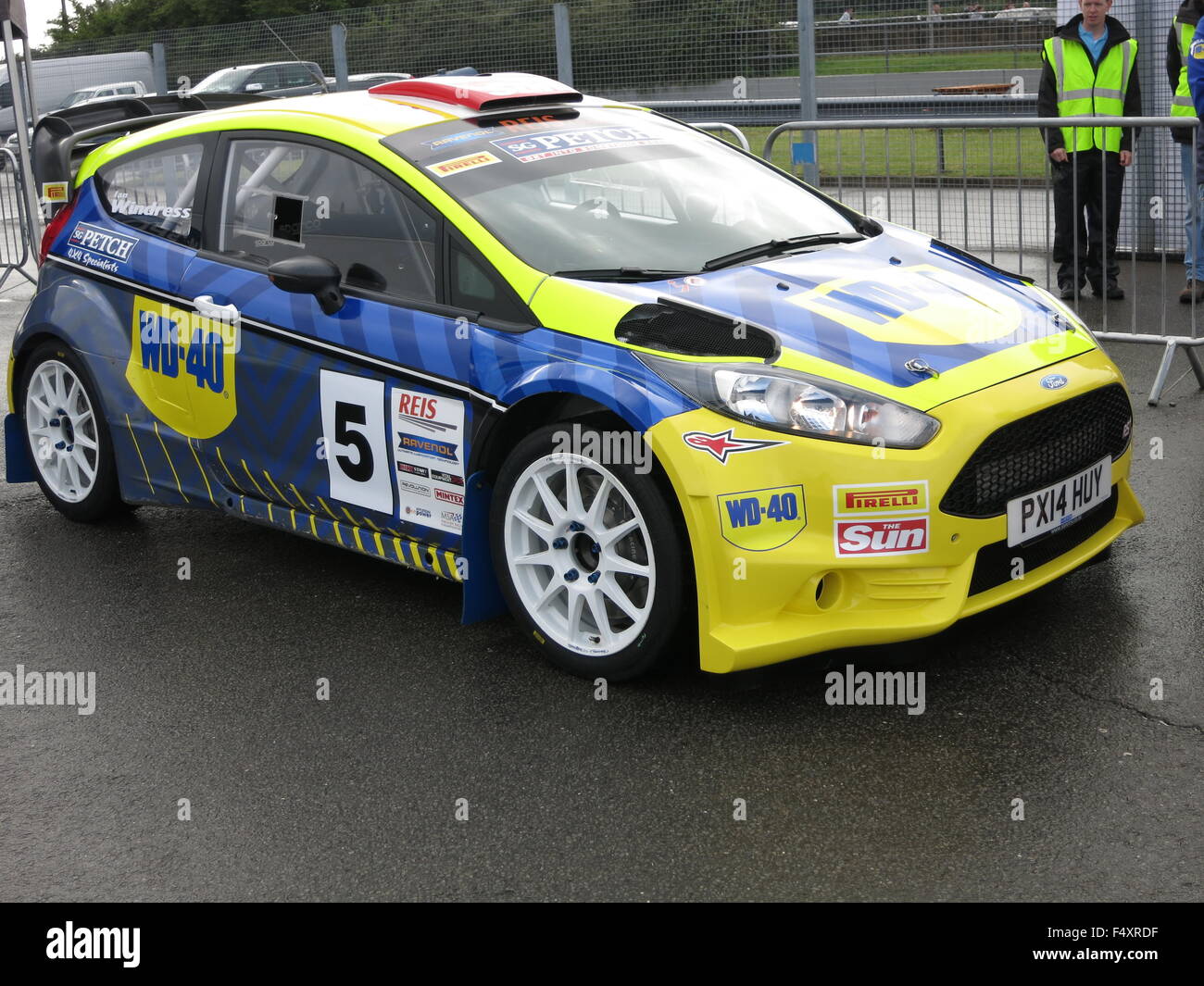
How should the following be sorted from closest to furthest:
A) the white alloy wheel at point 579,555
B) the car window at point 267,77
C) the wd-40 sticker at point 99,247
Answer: the white alloy wheel at point 579,555
the wd-40 sticker at point 99,247
the car window at point 267,77

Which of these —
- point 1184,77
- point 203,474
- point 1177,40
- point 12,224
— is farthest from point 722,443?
point 12,224

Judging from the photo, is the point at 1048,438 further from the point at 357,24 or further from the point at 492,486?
the point at 357,24

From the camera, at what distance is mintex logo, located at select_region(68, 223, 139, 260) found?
569 centimetres

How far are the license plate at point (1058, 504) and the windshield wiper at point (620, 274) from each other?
49.9 inches

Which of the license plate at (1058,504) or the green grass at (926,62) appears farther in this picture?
the green grass at (926,62)

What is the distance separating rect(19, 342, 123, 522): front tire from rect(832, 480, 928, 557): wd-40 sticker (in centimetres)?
323

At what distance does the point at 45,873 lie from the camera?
3619 millimetres

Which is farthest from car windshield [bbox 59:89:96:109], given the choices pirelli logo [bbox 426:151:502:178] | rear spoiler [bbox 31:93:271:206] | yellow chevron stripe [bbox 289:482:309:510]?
pirelli logo [bbox 426:151:502:178]

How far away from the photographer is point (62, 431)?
6.13m

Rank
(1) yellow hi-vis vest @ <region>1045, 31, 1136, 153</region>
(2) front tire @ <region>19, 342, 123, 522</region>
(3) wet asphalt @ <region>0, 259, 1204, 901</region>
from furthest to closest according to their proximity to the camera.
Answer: (1) yellow hi-vis vest @ <region>1045, 31, 1136, 153</region>
(2) front tire @ <region>19, 342, 123, 522</region>
(3) wet asphalt @ <region>0, 259, 1204, 901</region>

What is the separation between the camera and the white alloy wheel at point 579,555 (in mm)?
4223

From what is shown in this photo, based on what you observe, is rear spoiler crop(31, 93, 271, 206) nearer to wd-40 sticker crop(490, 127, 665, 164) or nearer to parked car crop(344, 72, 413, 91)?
wd-40 sticker crop(490, 127, 665, 164)

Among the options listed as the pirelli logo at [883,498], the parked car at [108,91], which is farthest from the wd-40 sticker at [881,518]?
the parked car at [108,91]

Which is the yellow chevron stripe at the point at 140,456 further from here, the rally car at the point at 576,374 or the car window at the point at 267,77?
the car window at the point at 267,77
